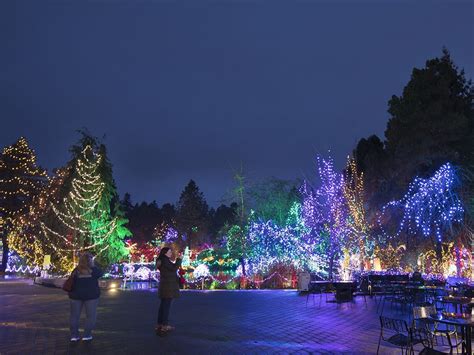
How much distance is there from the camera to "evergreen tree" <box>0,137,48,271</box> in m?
42.8

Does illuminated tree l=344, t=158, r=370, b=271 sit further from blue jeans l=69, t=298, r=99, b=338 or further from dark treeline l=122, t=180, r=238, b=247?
dark treeline l=122, t=180, r=238, b=247

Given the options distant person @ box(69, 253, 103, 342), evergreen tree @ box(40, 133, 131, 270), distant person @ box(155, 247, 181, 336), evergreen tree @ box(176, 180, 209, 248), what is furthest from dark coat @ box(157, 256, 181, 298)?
evergreen tree @ box(176, 180, 209, 248)

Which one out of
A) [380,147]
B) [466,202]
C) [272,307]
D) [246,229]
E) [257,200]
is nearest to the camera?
[272,307]

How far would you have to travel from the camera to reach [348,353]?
732 cm

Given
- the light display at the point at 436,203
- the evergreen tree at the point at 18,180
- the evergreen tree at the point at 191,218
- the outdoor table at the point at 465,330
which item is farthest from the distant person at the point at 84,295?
the evergreen tree at the point at 191,218

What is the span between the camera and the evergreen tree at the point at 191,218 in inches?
2534

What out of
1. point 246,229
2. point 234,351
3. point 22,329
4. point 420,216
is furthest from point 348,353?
point 246,229

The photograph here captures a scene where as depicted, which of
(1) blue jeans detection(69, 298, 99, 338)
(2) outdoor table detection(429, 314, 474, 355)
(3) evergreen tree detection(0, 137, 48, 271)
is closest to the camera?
(2) outdoor table detection(429, 314, 474, 355)

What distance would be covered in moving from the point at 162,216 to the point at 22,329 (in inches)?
2913

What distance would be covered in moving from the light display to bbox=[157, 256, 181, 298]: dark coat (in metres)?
13.0

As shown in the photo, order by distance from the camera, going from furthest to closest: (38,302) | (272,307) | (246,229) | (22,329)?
(246,229), (38,302), (272,307), (22,329)

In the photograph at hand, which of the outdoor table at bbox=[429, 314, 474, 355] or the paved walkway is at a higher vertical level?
the outdoor table at bbox=[429, 314, 474, 355]

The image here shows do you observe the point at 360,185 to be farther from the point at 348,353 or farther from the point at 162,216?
the point at 162,216

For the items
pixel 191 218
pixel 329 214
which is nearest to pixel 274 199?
pixel 329 214
